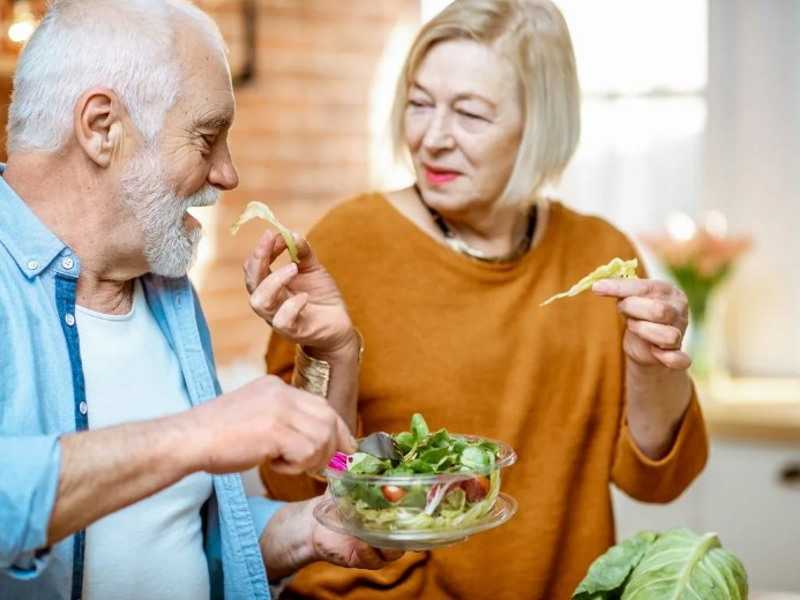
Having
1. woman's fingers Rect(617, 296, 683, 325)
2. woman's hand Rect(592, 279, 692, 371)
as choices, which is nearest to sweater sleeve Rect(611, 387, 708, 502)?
woman's hand Rect(592, 279, 692, 371)

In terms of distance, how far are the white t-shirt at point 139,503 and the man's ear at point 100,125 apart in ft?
0.77

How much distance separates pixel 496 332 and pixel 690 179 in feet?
6.96

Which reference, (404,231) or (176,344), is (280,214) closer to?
(404,231)

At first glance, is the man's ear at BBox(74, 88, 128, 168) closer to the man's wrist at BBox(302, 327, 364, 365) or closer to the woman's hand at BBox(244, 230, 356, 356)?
the woman's hand at BBox(244, 230, 356, 356)

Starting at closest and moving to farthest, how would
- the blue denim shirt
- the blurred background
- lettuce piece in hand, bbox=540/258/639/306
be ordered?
→ the blue denim shirt → lettuce piece in hand, bbox=540/258/639/306 → the blurred background

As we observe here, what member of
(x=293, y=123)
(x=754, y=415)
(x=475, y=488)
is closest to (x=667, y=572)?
(x=475, y=488)

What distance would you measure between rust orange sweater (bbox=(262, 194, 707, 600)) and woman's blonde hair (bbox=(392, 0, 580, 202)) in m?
0.18

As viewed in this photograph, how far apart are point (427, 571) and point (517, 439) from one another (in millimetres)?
299

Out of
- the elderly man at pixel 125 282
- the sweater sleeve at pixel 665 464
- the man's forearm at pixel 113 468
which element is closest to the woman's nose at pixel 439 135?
the elderly man at pixel 125 282

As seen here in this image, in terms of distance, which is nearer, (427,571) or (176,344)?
(176,344)

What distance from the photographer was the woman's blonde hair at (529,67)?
2.06m

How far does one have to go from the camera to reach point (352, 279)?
2.10 metres

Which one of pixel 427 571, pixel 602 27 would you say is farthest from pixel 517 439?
pixel 602 27

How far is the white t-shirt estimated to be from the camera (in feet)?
5.16
